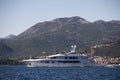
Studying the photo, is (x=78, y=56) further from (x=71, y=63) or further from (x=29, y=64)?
(x=29, y=64)

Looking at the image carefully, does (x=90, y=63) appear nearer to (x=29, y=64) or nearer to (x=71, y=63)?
(x=71, y=63)

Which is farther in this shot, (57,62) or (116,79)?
(57,62)

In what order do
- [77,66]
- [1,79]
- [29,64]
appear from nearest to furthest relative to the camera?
[1,79], [77,66], [29,64]

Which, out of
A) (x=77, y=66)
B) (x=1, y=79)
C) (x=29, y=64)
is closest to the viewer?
(x=1, y=79)

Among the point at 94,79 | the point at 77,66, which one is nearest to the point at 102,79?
the point at 94,79

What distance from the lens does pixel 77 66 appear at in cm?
16162

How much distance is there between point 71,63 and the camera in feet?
533

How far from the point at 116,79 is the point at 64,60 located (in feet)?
274

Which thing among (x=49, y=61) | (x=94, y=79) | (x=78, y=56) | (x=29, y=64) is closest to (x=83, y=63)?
(x=78, y=56)

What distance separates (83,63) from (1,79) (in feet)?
298

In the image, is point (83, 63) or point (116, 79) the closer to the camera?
point (116, 79)

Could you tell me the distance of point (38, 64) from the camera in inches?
6575

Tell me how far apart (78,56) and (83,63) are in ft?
14.5

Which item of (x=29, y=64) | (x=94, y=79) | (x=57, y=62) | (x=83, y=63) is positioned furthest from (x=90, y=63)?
(x=94, y=79)
